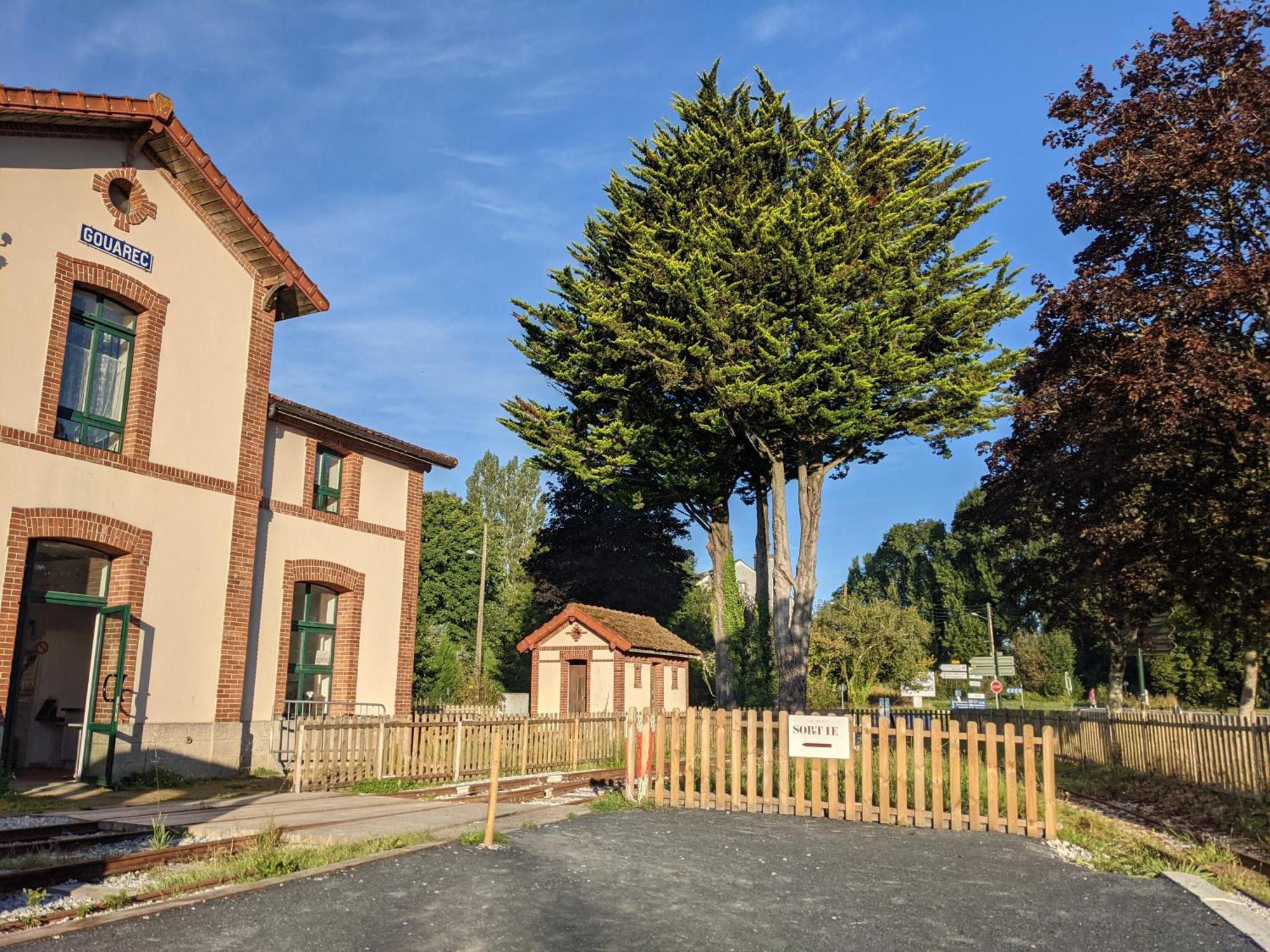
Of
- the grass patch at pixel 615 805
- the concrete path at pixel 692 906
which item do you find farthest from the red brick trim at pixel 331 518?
the concrete path at pixel 692 906

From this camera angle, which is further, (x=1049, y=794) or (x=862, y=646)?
(x=862, y=646)

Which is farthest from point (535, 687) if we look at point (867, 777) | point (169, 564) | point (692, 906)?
point (692, 906)

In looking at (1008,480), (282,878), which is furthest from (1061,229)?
(282,878)

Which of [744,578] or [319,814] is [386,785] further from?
[744,578]

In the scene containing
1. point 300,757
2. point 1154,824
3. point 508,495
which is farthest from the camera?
point 508,495

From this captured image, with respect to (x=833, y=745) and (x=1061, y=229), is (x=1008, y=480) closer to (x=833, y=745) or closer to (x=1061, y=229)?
(x=1061, y=229)

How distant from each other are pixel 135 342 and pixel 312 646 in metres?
7.11

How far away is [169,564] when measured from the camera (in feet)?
51.1

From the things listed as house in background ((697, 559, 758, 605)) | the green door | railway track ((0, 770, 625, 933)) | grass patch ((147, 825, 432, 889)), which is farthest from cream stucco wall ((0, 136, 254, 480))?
house in background ((697, 559, 758, 605))

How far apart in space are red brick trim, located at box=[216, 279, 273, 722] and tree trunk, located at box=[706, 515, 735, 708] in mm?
16616

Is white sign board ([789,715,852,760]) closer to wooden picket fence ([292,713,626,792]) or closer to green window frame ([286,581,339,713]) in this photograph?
wooden picket fence ([292,713,626,792])

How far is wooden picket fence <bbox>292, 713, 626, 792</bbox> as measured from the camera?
14.9 metres

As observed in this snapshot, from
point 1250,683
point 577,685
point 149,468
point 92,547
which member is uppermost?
point 149,468

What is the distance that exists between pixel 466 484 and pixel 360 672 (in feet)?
157
